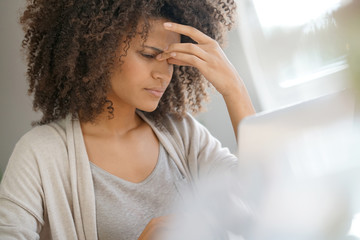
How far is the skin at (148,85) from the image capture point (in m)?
0.85

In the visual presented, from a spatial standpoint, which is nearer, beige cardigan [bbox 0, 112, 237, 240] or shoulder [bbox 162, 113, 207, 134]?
beige cardigan [bbox 0, 112, 237, 240]

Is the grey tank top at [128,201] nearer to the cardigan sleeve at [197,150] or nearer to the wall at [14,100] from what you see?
the cardigan sleeve at [197,150]

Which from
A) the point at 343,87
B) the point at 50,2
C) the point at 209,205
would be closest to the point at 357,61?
the point at 343,87

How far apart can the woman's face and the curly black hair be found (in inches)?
0.9

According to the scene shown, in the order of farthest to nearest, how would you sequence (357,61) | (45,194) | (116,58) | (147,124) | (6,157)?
(6,157) < (147,124) < (116,58) < (45,194) < (357,61)

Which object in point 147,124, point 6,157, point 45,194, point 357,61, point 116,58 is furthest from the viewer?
point 6,157

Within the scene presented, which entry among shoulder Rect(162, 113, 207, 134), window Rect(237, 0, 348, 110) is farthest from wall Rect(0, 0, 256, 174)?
shoulder Rect(162, 113, 207, 134)

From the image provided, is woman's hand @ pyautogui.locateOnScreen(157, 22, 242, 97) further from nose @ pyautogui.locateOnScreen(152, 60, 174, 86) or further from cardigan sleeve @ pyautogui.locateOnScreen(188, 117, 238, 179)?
cardigan sleeve @ pyautogui.locateOnScreen(188, 117, 238, 179)

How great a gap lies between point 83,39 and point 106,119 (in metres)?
0.20

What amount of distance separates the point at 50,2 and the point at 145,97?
318 mm

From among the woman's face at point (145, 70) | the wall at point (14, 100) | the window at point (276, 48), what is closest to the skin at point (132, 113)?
the woman's face at point (145, 70)

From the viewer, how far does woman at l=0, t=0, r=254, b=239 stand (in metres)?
0.80

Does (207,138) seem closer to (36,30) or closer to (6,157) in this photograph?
(36,30)

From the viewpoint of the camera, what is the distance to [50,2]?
35.2 inches
